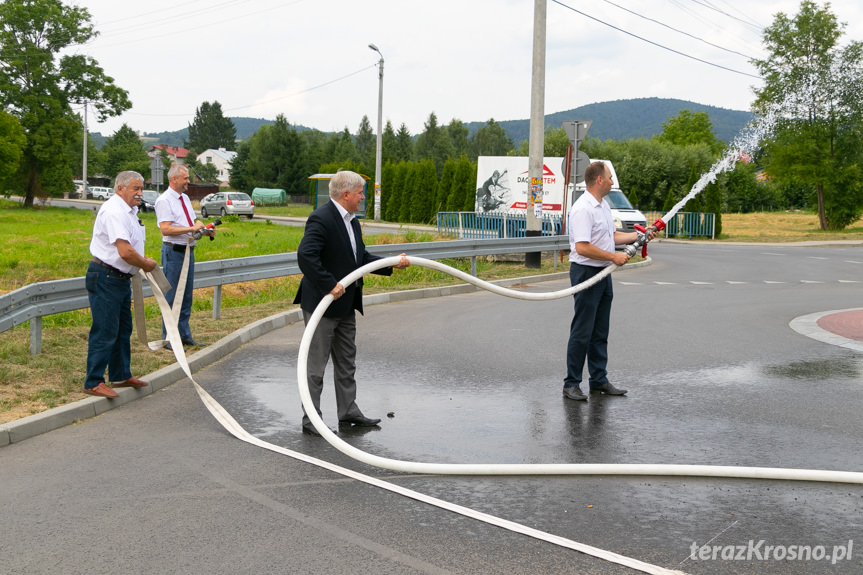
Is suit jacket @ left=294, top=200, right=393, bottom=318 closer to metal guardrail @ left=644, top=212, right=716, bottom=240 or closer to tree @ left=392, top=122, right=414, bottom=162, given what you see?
metal guardrail @ left=644, top=212, right=716, bottom=240

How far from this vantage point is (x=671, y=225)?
38125mm

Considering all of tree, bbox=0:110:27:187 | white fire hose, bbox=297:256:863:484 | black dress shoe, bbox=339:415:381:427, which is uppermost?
tree, bbox=0:110:27:187

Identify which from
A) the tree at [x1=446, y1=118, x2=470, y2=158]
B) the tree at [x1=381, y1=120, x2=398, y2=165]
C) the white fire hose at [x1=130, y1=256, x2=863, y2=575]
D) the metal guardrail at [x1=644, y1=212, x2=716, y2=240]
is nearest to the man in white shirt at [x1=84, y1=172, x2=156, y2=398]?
the white fire hose at [x1=130, y1=256, x2=863, y2=575]

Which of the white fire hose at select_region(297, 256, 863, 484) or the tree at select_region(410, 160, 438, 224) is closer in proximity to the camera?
the white fire hose at select_region(297, 256, 863, 484)

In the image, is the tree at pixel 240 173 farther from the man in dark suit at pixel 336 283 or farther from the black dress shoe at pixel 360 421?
the black dress shoe at pixel 360 421

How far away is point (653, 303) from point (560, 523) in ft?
32.3

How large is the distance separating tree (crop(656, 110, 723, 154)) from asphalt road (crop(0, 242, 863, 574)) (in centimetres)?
9767

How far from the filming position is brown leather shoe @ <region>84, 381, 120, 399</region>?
22.3 feet

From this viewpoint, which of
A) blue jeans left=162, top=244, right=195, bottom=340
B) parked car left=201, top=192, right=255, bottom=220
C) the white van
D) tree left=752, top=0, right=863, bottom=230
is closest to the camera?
blue jeans left=162, top=244, right=195, bottom=340

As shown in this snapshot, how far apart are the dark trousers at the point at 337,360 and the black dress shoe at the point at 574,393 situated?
185 centimetres

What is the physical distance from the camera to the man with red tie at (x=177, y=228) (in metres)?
8.89

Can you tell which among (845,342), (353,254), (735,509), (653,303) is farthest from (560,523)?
(653,303)

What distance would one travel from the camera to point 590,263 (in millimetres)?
7246

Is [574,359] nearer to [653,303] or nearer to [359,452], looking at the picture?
[359,452]
